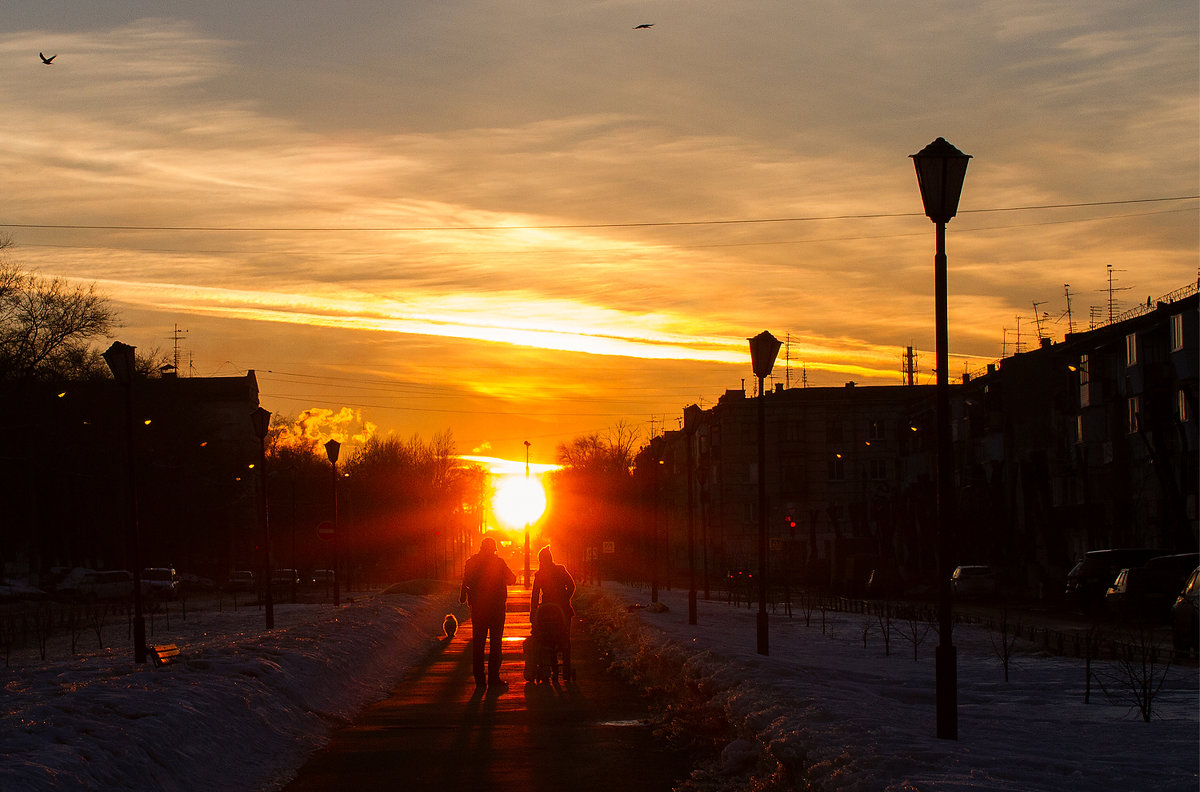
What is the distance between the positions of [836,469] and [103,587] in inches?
2340

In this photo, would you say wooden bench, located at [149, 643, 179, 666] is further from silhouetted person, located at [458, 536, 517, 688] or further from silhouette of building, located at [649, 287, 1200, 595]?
silhouette of building, located at [649, 287, 1200, 595]

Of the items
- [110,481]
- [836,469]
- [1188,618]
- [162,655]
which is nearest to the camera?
[162,655]

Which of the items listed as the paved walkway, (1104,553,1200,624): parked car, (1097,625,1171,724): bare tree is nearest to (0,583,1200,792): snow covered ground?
(1097,625,1171,724): bare tree

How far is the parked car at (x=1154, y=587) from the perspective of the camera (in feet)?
115

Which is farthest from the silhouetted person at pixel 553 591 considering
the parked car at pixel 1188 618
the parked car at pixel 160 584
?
the parked car at pixel 160 584

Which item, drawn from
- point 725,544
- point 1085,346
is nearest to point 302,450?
point 725,544

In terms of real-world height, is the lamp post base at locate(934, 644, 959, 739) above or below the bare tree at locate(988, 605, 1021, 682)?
above

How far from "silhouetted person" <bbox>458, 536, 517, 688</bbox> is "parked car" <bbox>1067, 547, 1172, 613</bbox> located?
29203 millimetres

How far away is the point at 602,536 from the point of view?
12838cm

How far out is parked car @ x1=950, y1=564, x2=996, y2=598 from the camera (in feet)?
181

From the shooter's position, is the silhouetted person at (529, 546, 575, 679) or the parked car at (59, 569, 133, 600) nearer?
the silhouetted person at (529, 546, 575, 679)

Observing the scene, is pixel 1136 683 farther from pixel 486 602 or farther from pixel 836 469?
pixel 836 469

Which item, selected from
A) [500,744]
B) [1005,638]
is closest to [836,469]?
[1005,638]

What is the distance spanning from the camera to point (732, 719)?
12.5 meters
